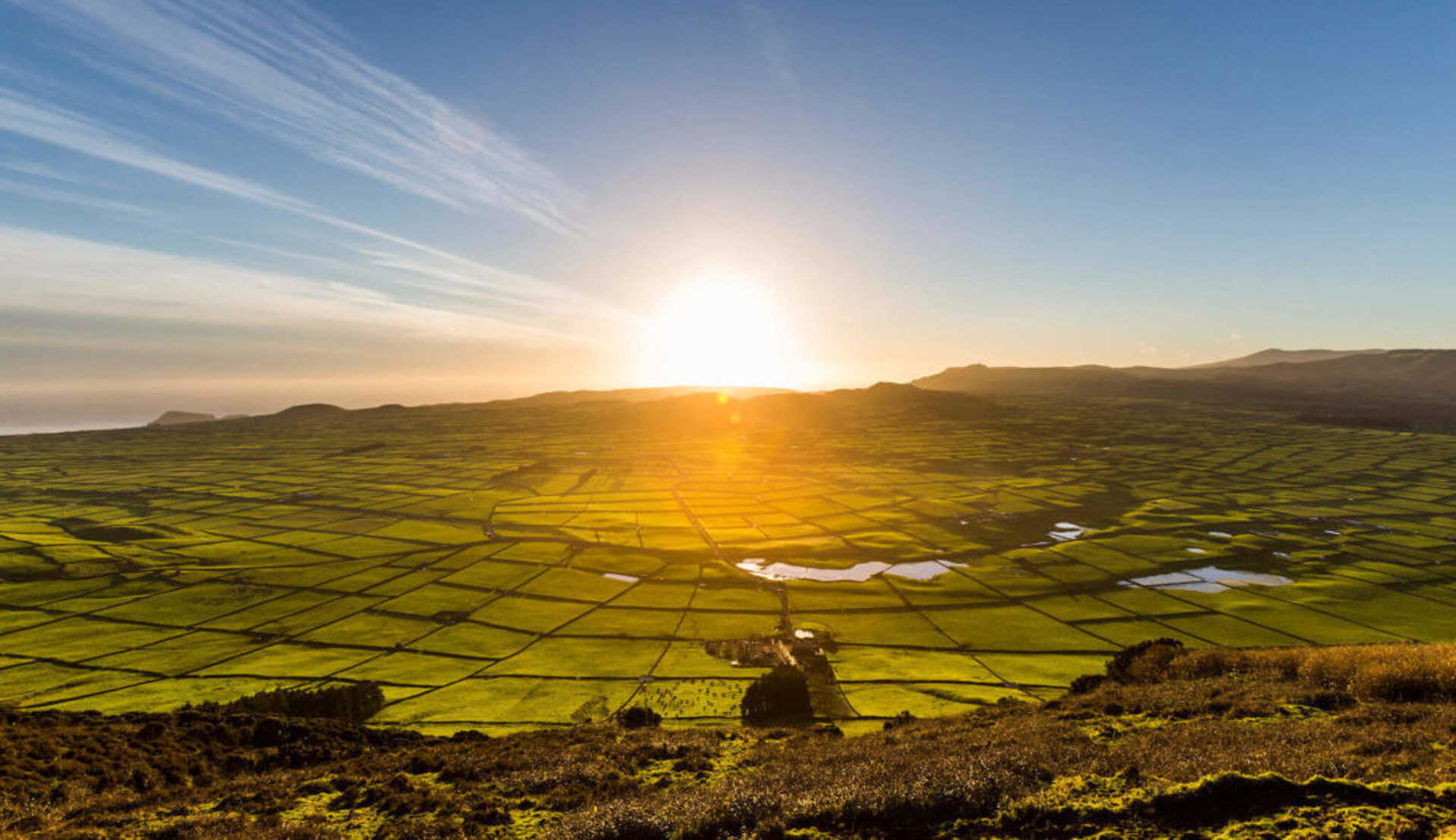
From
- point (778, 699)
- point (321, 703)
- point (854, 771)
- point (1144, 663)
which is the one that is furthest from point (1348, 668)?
point (321, 703)

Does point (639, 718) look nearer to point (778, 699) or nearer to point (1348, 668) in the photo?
point (778, 699)

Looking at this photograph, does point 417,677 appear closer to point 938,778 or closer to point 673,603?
point 673,603

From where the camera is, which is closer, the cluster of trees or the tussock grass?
the tussock grass

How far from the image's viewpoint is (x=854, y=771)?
1825cm

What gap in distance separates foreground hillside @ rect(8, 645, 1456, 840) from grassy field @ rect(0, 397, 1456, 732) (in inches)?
497

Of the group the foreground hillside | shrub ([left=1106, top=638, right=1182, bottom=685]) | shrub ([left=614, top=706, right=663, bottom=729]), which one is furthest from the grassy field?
the foreground hillside

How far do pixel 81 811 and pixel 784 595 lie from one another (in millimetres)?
52797

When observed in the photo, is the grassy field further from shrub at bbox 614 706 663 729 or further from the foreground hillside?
the foreground hillside

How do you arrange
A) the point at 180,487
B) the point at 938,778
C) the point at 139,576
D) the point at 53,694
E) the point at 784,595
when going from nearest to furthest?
1. the point at 938,778
2. the point at 53,694
3. the point at 784,595
4. the point at 139,576
5. the point at 180,487

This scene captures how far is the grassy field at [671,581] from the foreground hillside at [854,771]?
41.4 feet


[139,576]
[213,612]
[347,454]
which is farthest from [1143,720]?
[347,454]

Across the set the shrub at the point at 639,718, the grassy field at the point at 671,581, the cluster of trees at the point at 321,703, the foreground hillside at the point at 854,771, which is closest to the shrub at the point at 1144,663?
the foreground hillside at the point at 854,771

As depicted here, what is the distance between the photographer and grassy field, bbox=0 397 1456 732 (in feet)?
145

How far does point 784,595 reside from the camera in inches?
2509
